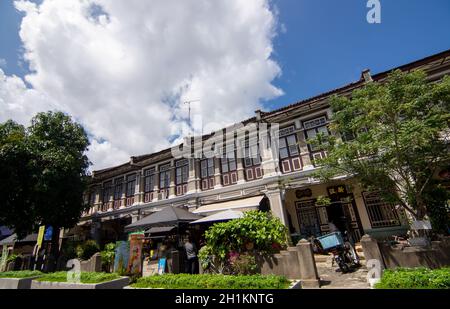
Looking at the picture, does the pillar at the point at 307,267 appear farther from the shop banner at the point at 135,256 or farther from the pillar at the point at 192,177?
the pillar at the point at 192,177

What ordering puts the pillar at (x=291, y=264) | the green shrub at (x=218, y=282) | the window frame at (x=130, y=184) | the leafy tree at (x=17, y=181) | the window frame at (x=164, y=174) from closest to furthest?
1. the green shrub at (x=218, y=282)
2. the pillar at (x=291, y=264)
3. the leafy tree at (x=17, y=181)
4. the window frame at (x=164, y=174)
5. the window frame at (x=130, y=184)

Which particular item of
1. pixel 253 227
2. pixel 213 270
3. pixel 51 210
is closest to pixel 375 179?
pixel 253 227

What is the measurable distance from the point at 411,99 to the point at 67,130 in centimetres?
1985

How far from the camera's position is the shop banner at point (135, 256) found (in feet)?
27.5

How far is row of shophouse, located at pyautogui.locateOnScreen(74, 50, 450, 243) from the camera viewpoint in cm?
1162

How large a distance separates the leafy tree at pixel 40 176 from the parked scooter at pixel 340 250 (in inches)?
612

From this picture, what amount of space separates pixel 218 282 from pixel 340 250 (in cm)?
449

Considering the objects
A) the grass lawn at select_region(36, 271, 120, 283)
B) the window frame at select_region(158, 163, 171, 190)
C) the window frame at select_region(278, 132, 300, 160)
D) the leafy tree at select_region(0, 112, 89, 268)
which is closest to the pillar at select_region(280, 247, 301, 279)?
the grass lawn at select_region(36, 271, 120, 283)

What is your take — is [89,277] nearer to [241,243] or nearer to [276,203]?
[241,243]

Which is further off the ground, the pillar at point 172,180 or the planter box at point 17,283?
the pillar at point 172,180

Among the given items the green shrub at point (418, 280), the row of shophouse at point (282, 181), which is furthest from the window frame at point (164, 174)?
the green shrub at point (418, 280)

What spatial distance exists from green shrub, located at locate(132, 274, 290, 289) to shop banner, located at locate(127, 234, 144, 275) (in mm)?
1632
